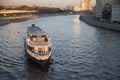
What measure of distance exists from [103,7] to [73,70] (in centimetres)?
11875

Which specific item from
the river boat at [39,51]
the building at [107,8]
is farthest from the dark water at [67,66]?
the building at [107,8]

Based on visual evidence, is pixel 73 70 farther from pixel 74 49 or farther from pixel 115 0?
pixel 115 0

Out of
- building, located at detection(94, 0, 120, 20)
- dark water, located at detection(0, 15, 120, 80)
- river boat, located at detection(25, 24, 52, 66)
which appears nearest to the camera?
dark water, located at detection(0, 15, 120, 80)

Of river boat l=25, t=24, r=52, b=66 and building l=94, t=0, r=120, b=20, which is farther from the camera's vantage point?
building l=94, t=0, r=120, b=20

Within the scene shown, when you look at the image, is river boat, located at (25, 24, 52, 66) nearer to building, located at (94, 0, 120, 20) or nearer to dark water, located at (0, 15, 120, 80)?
dark water, located at (0, 15, 120, 80)

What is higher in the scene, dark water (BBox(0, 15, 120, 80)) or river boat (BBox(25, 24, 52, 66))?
river boat (BBox(25, 24, 52, 66))

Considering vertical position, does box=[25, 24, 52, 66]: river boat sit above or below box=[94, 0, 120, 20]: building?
above

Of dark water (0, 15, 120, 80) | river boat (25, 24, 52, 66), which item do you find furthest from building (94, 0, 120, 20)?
river boat (25, 24, 52, 66)

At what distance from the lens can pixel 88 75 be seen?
1319 inches

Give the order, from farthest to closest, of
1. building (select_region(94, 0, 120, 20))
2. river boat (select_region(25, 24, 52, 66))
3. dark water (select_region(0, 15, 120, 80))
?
1. building (select_region(94, 0, 120, 20))
2. river boat (select_region(25, 24, 52, 66))
3. dark water (select_region(0, 15, 120, 80))

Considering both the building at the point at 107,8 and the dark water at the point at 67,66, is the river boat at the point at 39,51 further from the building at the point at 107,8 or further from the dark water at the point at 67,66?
the building at the point at 107,8

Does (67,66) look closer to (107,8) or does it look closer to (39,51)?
(39,51)

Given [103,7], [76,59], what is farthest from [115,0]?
[76,59]

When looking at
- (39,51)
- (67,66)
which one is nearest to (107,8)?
(39,51)
